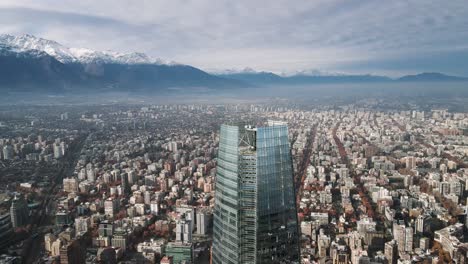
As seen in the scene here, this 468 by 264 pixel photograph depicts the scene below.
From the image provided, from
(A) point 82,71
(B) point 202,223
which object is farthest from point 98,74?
(B) point 202,223

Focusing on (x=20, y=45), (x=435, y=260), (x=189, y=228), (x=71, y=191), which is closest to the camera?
(x=435, y=260)

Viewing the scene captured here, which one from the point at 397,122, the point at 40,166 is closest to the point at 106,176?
the point at 40,166

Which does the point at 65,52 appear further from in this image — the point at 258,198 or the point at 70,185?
the point at 258,198

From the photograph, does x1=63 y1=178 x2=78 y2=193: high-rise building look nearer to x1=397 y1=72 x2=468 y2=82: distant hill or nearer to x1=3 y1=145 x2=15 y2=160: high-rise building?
x1=3 y1=145 x2=15 y2=160: high-rise building

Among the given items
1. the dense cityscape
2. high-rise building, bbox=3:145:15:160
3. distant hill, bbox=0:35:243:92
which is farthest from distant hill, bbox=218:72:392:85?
high-rise building, bbox=3:145:15:160

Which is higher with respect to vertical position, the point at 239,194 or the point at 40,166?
the point at 239,194

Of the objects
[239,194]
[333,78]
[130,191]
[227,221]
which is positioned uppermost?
[333,78]

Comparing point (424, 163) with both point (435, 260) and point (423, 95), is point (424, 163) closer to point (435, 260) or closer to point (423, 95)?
point (435, 260)
